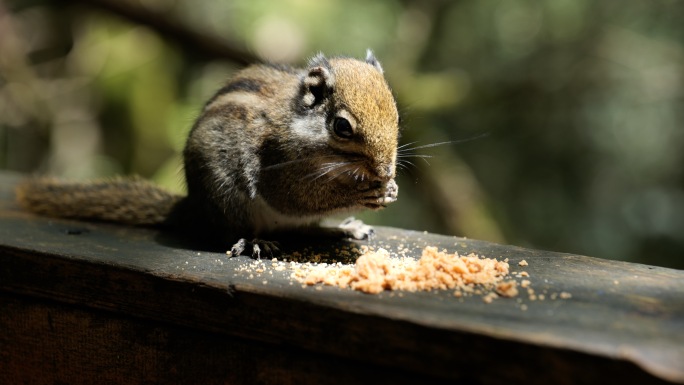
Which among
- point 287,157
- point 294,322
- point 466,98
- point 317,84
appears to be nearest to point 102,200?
point 287,157

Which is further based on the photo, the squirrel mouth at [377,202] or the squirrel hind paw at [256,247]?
the squirrel mouth at [377,202]

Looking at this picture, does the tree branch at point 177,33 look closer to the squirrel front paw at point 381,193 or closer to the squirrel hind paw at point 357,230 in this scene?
the squirrel hind paw at point 357,230

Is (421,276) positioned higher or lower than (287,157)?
lower

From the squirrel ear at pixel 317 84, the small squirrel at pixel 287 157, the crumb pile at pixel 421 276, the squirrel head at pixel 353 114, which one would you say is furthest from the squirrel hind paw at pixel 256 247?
the squirrel ear at pixel 317 84

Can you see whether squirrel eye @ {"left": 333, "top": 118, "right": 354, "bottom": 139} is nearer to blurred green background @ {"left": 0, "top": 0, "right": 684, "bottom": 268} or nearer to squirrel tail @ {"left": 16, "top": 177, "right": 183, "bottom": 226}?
squirrel tail @ {"left": 16, "top": 177, "right": 183, "bottom": 226}

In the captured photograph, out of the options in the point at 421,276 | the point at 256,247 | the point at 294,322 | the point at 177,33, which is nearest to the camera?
the point at 294,322

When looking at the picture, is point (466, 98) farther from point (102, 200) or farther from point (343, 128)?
point (102, 200)
